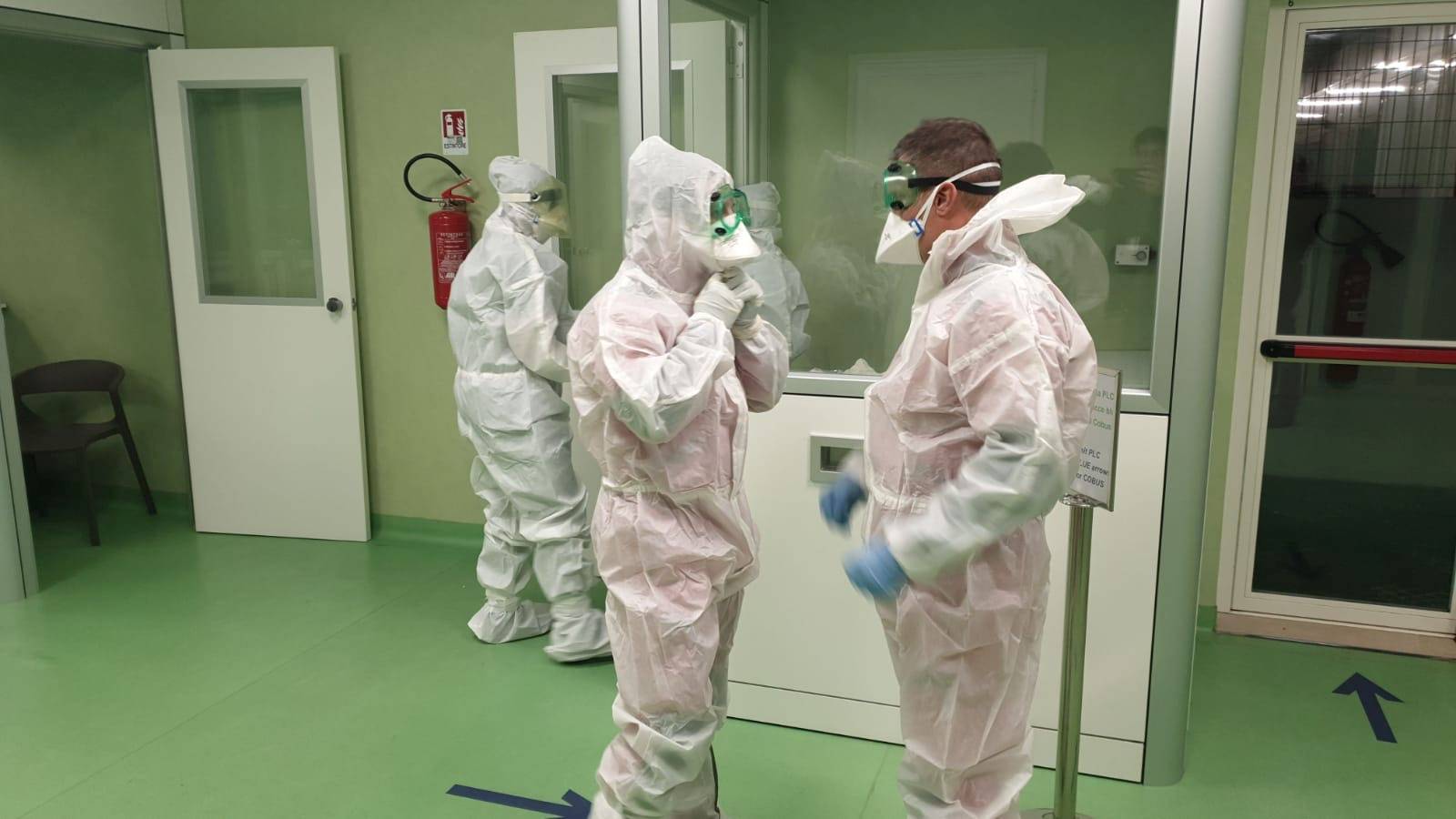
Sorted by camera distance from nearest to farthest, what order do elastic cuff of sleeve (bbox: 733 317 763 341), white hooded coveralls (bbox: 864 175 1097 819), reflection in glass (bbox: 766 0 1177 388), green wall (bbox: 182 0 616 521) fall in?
white hooded coveralls (bbox: 864 175 1097 819) < elastic cuff of sleeve (bbox: 733 317 763 341) < reflection in glass (bbox: 766 0 1177 388) < green wall (bbox: 182 0 616 521)

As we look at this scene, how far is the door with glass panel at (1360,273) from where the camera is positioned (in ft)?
9.77

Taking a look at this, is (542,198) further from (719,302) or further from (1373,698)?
(1373,698)

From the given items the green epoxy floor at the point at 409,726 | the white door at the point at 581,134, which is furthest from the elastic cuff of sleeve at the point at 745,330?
the white door at the point at 581,134

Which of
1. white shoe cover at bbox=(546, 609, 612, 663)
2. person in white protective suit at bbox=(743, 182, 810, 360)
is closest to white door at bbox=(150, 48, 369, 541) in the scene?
white shoe cover at bbox=(546, 609, 612, 663)

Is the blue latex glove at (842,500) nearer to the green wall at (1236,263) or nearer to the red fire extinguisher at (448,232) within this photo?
the green wall at (1236,263)

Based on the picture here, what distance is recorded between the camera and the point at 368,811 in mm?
2342

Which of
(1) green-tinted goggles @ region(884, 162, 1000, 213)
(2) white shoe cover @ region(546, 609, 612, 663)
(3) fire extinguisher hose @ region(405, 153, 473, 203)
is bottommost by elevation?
(2) white shoe cover @ region(546, 609, 612, 663)

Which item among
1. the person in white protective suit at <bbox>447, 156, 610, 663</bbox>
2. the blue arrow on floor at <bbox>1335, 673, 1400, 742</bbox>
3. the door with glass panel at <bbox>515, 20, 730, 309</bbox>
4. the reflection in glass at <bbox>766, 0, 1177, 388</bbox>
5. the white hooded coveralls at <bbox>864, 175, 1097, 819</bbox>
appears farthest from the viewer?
the door with glass panel at <bbox>515, 20, 730, 309</bbox>

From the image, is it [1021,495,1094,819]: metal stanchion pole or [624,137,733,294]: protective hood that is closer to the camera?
[624,137,733,294]: protective hood

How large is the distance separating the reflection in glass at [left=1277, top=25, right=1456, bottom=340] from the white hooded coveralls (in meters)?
1.93

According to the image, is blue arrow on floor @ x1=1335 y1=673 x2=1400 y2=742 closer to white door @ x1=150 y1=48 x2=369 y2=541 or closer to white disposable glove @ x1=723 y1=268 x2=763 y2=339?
white disposable glove @ x1=723 y1=268 x2=763 y2=339

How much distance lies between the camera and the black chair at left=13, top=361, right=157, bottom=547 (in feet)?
13.8

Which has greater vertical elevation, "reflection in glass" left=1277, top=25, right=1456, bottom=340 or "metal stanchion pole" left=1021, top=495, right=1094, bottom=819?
"reflection in glass" left=1277, top=25, right=1456, bottom=340

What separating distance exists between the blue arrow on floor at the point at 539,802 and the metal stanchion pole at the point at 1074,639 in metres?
1.08
